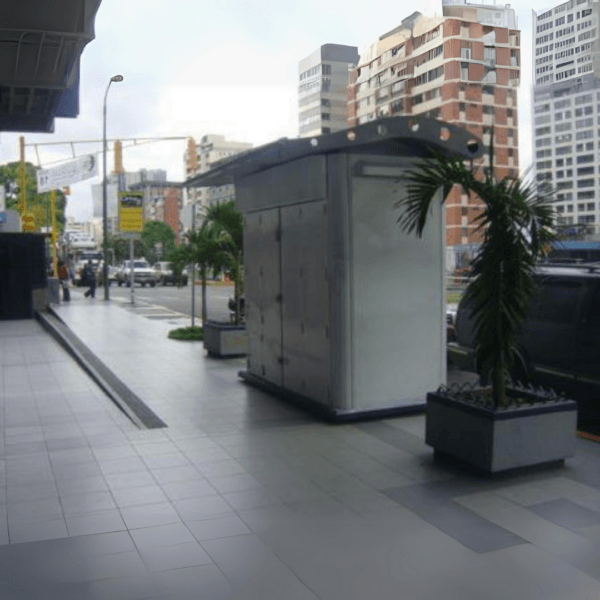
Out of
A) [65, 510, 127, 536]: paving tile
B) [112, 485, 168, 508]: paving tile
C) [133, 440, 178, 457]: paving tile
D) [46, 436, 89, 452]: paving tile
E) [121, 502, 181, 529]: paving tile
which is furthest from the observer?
[46, 436, 89, 452]: paving tile

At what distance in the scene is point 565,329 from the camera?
8086mm

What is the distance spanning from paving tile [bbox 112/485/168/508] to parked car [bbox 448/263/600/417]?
11.8 ft

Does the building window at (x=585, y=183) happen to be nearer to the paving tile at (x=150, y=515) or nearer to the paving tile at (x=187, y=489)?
the paving tile at (x=187, y=489)

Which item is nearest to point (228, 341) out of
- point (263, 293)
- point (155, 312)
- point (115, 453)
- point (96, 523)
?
point (263, 293)

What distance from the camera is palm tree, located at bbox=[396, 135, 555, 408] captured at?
19.6ft

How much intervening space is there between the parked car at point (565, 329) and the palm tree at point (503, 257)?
1.47 metres

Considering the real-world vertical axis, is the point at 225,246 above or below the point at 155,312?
above

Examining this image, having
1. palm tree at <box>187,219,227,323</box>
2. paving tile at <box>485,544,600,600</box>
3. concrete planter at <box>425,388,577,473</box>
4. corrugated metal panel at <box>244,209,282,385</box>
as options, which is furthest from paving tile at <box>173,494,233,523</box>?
palm tree at <box>187,219,227,323</box>

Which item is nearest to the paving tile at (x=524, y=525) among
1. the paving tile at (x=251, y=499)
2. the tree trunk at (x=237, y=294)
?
the paving tile at (x=251, y=499)

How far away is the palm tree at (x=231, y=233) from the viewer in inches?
560

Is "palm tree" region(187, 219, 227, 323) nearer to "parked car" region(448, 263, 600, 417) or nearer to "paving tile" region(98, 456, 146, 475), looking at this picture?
"parked car" region(448, 263, 600, 417)

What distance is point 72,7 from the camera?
6984 mm

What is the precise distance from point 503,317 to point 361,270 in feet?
7.22

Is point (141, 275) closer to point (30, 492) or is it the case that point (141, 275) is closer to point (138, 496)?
point (30, 492)
